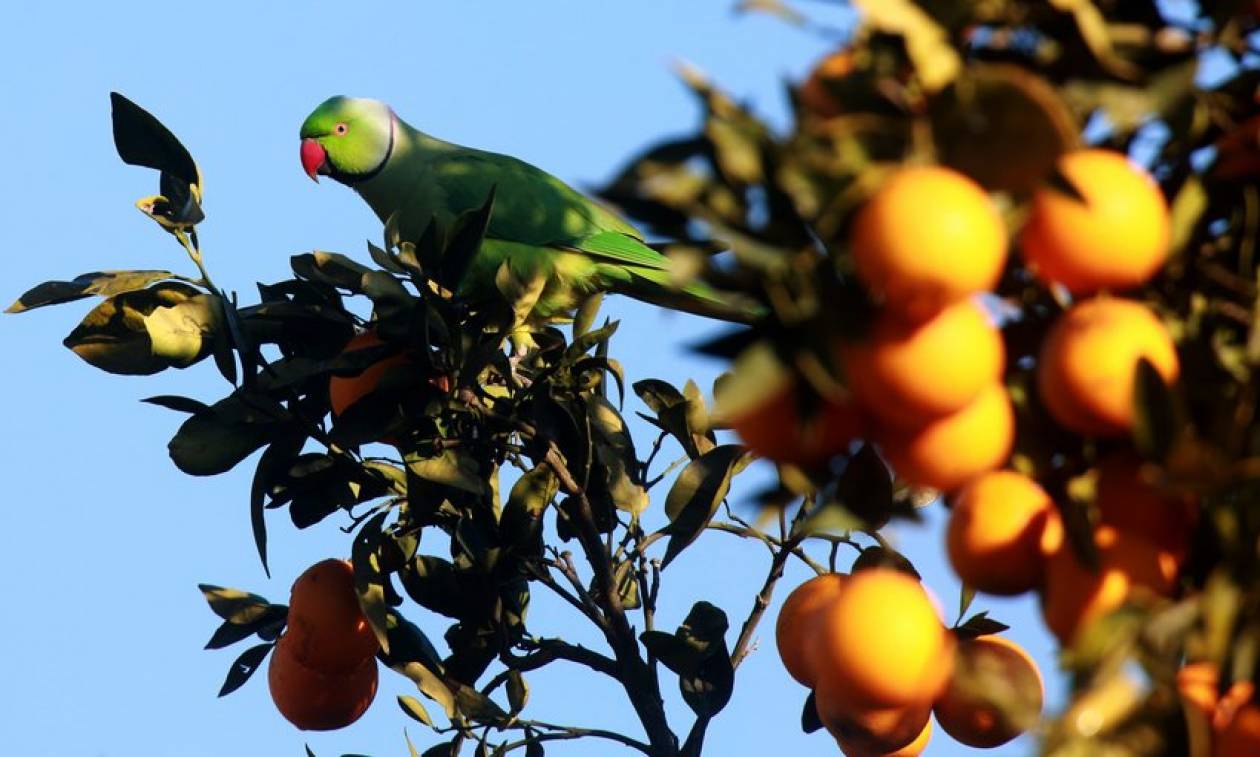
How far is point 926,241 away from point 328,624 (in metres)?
1.50

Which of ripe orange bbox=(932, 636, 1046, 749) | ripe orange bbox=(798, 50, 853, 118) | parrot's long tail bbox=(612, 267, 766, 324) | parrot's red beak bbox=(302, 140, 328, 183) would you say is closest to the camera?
ripe orange bbox=(798, 50, 853, 118)

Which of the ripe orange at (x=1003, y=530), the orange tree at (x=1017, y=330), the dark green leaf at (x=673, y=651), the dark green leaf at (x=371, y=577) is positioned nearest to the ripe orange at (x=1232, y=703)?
the orange tree at (x=1017, y=330)

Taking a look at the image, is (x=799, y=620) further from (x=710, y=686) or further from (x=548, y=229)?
(x=548, y=229)

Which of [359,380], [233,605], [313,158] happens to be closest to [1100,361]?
[359,380]

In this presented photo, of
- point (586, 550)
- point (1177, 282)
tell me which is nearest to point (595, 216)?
point (586, 550)

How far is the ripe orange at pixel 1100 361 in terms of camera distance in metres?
0.91

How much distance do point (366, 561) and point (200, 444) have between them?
26 cm

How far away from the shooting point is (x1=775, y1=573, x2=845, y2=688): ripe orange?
1662mm

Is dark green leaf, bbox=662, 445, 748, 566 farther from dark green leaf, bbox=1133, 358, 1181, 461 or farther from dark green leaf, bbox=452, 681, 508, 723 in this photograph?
dark green leaf, bbox=1133, 358, 1181, 461

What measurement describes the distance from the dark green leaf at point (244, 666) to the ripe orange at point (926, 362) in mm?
1645

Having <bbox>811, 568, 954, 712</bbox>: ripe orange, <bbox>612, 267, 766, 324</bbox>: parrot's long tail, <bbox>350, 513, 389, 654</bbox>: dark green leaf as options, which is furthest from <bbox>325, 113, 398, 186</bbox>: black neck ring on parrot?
<bbox>811, 568, 954, 712</bbox>: ripe orange

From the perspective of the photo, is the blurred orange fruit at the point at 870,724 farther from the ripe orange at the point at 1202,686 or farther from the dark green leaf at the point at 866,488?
the ripe orange at the point at 1202,686

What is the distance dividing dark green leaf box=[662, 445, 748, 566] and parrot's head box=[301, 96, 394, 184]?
266cm

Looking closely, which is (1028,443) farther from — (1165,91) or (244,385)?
(244,385)
